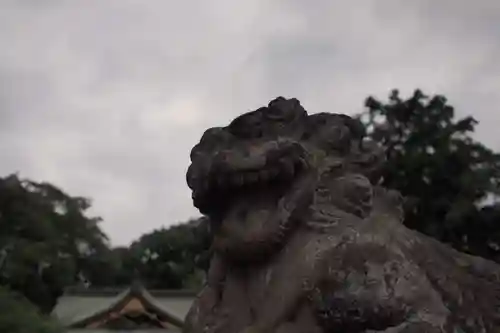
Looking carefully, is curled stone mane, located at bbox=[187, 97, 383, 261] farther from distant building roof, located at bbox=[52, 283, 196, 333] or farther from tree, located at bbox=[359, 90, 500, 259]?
distant building roof, located at bbox=[52, 283, 196, 333]

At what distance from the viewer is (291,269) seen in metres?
2.40

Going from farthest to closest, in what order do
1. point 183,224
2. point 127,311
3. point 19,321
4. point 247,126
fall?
point 183,224, point 127,311, point 19,321, point 247,126

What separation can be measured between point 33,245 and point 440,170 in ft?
24.3

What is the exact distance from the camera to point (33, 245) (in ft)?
49.2

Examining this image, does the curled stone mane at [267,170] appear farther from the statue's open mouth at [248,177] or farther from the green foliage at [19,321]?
the green foliage at [19,321]

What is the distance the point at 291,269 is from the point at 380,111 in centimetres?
918

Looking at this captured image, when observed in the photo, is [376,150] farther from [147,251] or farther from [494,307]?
[147,251]

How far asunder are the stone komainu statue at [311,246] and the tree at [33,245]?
12.9m

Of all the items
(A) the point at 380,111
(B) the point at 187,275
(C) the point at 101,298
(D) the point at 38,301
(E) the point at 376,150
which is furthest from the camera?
(B) the point at 187,275

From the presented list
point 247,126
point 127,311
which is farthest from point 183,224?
point 247,126

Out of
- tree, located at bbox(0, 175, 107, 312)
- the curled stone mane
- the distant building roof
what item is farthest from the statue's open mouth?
the distant building roof

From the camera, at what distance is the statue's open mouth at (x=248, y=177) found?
95.6 inches

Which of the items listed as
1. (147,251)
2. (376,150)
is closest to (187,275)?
(147,251)

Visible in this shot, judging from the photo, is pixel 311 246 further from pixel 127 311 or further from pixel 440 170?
pixel 127 311
